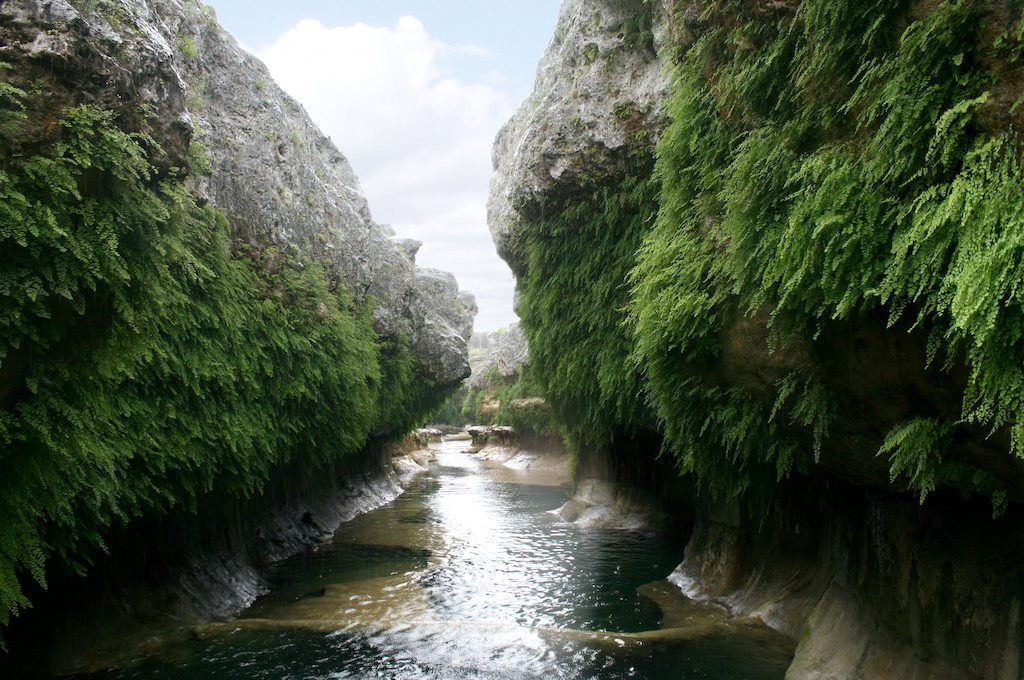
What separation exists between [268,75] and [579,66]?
884cm

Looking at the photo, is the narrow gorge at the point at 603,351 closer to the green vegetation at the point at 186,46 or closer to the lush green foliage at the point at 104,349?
the lush green foliage at the point at 104,349

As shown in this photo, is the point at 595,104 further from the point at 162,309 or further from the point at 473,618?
the point at 473,618

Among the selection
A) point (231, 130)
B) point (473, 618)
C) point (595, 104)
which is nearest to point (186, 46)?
point (231, 130)

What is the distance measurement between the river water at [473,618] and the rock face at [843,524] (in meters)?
1.01

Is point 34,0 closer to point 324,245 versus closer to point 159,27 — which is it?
point 159,27

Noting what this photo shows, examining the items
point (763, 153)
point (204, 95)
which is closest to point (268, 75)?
point (204, 95)

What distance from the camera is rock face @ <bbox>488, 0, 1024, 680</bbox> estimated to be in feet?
20.8

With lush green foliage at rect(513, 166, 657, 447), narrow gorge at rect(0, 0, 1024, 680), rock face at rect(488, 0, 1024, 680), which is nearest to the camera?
narrow gorge at rect(0, 0, 1024, 680)

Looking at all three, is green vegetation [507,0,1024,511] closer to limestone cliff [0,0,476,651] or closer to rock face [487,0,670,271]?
rock face [487,0,670,271]

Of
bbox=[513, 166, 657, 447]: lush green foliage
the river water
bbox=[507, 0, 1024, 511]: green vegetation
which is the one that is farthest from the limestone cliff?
bbox=[507, 0, 1024, 511]: green vegetation

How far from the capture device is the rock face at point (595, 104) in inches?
550

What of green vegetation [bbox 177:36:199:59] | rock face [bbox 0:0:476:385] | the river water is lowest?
the river water

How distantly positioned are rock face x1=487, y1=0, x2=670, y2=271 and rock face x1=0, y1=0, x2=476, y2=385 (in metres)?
5.47

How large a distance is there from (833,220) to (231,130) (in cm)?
1278
